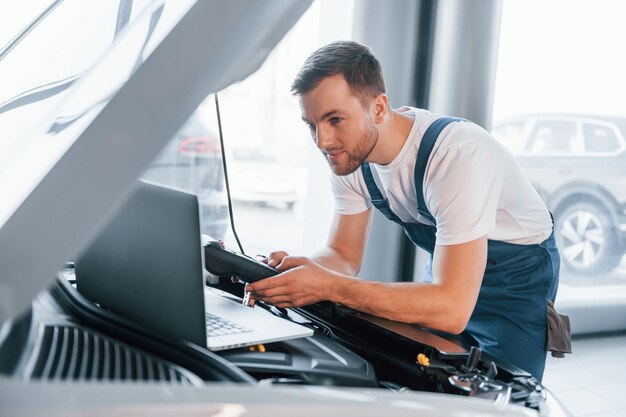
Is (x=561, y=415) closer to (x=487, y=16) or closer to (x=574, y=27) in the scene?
(x=487, y=16)

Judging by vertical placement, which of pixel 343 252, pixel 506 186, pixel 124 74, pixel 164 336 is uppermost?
pixel 124 74

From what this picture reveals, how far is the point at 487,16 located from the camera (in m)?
3.01

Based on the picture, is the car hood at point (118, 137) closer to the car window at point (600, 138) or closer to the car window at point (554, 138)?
the car window at point (554, 138)

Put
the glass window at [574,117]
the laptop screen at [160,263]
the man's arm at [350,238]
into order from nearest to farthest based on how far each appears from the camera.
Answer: the laptop screen at [160,263]
the man's arm at [350,238]
the glass window at [574,117]

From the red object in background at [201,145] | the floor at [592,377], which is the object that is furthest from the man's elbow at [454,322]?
the floor at [592,377]

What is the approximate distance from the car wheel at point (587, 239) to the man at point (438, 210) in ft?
7.29

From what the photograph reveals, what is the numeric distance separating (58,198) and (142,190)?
29cm

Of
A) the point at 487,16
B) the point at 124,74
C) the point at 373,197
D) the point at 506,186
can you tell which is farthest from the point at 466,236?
the point at 487,16

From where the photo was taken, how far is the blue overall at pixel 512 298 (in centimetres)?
169

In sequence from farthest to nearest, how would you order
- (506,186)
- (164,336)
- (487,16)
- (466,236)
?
1. (487,16)
2. (506,186)
3. (466,236)
4. (164,336)

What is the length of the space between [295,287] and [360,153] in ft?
1.67

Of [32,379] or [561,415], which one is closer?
[32,379]

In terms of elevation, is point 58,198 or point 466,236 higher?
point 58,198

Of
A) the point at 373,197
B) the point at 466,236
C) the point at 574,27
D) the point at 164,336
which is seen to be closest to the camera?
the point at 164,336
